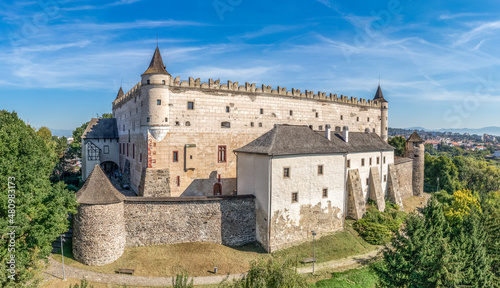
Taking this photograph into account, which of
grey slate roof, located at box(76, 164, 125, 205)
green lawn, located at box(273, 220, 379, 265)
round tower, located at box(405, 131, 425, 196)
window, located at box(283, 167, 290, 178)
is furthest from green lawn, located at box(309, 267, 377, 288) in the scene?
round tower, located at box(405, 131, 425, 196)

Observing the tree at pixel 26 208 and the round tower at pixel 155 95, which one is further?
the round tower at pixel 155 95

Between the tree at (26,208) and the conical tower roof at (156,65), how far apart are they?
545 inches

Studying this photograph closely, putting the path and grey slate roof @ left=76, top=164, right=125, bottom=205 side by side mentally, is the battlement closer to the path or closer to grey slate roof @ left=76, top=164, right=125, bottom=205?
grey slate roof @ left=76, top=164, right=125, bottom=205

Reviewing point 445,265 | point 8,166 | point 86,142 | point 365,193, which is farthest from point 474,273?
point 86,142

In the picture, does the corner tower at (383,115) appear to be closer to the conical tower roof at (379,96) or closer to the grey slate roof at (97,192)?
the conical tower roof at (379,96)

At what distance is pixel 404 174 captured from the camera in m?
45.5

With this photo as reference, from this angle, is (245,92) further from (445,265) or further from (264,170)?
(445,265)

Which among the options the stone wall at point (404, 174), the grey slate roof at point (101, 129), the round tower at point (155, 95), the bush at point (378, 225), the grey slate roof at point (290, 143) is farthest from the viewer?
the grey slate roof at point (101, 129)

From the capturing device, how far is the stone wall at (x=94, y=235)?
21.8m

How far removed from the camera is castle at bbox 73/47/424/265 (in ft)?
77.6

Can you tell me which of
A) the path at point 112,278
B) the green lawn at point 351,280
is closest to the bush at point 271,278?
the path at point 112,278

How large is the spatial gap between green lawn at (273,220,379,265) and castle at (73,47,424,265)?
904mm

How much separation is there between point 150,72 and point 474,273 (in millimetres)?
33244

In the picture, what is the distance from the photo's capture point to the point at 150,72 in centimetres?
3036
